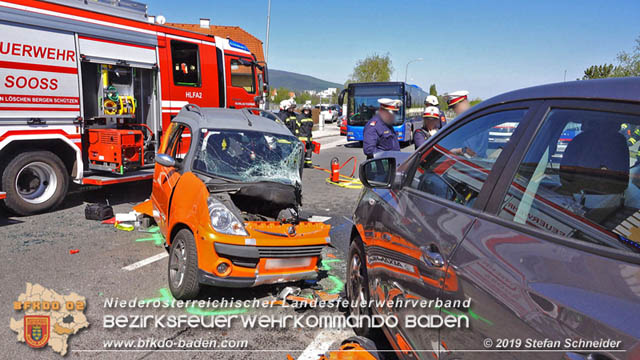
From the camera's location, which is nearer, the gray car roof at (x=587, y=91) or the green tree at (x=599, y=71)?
the gray car roof at (x=587, y=91)

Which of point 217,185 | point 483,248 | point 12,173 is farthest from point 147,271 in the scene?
point 483,248

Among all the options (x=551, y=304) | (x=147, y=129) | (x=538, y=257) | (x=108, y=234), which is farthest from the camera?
(x=147, y=129)

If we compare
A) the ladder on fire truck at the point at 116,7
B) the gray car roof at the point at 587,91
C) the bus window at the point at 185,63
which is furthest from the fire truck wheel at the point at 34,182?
the gray car roof at the point at 587,91

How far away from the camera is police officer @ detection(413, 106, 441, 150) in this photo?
6340mm

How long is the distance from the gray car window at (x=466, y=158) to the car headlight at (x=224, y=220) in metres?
1.75

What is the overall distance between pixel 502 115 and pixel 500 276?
0.88 m

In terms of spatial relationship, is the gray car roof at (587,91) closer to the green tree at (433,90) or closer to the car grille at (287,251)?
the car grille at (287,251)

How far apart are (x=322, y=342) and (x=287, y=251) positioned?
2.86ft

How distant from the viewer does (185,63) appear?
32.0 feet

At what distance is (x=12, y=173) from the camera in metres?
6.60

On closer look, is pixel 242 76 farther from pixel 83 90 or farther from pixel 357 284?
pixel 357 284

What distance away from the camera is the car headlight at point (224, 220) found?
3.75 m

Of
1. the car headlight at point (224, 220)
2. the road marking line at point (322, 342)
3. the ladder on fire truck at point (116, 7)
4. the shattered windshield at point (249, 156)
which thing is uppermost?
the ladder on fire truck at point (116, 7)

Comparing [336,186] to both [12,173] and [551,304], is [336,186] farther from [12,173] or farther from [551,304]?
[551,304]
